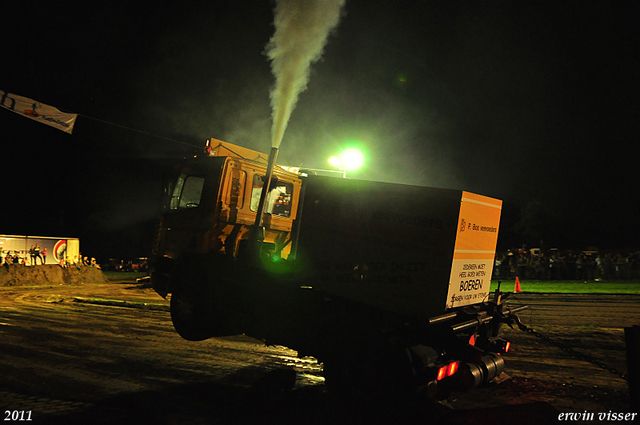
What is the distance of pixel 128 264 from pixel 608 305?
37.9 metres

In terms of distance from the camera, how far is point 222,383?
5957 mm

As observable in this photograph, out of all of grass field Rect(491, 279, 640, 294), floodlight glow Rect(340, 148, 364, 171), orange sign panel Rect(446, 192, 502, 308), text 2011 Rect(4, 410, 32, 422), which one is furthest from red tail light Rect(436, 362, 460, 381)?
grass field Rect(491, 279, 640, 294)

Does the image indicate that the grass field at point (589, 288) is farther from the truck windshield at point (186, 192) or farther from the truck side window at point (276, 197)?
the truck windshield at point (186, 192)

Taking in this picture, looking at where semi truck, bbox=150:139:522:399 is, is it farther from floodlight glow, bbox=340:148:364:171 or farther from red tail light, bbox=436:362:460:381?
floodlight glow, bbox=340:148:364:171

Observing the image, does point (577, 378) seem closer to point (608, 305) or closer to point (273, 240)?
point (273, 240)

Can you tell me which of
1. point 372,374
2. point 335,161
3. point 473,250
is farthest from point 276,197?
point 335,161

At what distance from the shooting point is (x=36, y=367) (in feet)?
20.9

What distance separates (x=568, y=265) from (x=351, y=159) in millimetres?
20244

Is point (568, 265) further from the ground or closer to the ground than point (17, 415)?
further from the ground

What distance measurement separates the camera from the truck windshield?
24.1 ft

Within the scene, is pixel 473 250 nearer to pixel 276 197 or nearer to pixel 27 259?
pixel 276 197

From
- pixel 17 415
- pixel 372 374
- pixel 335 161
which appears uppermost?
pixel 335 161

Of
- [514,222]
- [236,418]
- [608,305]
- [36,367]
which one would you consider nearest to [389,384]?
[236,418]

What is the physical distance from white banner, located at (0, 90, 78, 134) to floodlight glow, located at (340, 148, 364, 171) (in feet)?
36.2
